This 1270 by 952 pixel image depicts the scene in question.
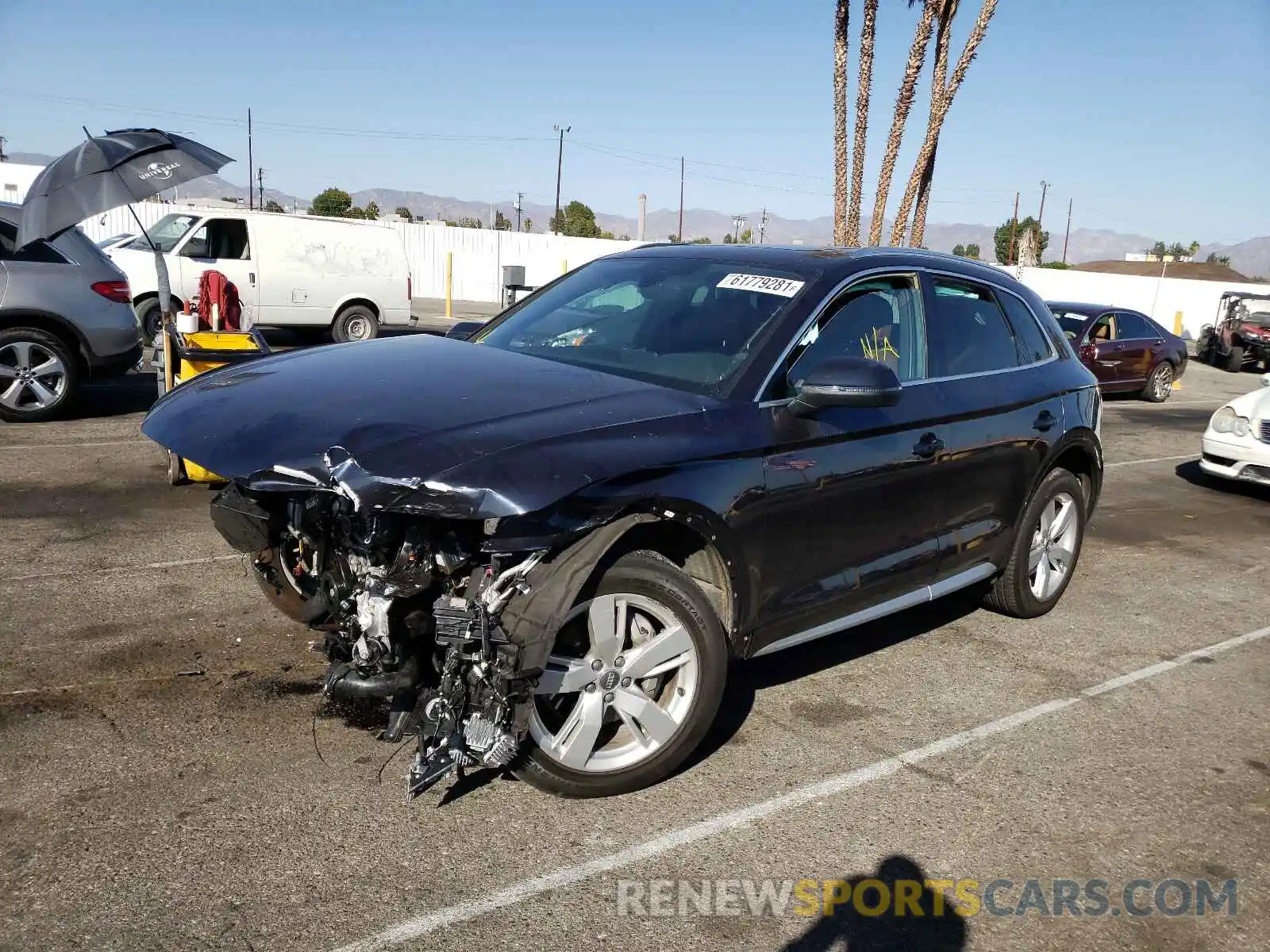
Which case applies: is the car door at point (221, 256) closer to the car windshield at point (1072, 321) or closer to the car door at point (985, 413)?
the car windshield at point (1072, 321)

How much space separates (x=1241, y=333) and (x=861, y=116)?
1079 cm

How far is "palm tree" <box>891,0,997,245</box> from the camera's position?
23.4m

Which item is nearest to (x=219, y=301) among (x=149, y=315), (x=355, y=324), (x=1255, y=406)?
(x=149, y=315)

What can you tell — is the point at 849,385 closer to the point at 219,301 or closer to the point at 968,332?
the point at 968,332

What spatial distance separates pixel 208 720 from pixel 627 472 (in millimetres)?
1924

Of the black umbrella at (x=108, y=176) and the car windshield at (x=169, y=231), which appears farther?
the car windshield at (x=169, y=231)

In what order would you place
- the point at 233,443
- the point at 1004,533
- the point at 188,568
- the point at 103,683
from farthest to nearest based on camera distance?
the point at 188,568 < the point at 1004,533 < the point at 103,683 < the point at 233,443

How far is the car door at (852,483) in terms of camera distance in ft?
12.6

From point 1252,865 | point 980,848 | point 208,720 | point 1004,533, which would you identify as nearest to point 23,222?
point 208,720

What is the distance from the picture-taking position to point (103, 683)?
13.6ft

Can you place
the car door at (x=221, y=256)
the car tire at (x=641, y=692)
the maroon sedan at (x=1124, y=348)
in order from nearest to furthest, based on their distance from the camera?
the car tire at (x=641, y=692), the car door at (x=221, y=256), the maroon sedan at (x=1124, y=348)

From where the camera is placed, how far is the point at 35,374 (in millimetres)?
9320

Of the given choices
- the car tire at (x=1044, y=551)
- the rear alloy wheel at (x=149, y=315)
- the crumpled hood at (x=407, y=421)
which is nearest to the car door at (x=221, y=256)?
the rear alloy wheel at (x=149, y=315)

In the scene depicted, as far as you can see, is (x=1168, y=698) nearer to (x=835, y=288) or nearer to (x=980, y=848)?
(x=980, y=848)
